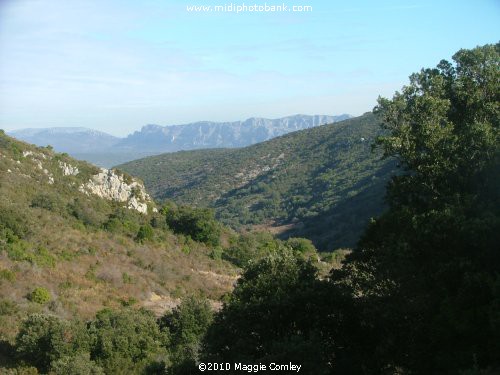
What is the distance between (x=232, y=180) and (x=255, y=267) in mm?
93191

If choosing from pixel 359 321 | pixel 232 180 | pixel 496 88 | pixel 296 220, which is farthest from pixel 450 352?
pixel 232 180

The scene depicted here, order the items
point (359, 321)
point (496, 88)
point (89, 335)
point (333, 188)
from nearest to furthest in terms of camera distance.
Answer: point (359, 321) < point (496, 88) < point (89, 335) < point (333, 188)

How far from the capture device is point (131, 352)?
13742mm

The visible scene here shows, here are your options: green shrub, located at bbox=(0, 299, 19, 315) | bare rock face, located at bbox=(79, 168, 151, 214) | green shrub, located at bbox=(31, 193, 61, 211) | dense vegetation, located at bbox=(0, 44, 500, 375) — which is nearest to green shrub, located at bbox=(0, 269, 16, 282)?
green shrub, located at bbox=(0, 299, 19, 315)

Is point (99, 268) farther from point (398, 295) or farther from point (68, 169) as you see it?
point (398, 295)

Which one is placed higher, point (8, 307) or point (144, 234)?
point (8, 307)

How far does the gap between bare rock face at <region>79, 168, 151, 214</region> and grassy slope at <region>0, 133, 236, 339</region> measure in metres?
0.92

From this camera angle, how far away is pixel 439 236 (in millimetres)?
10141

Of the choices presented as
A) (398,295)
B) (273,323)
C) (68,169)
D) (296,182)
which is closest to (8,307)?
(273,323)

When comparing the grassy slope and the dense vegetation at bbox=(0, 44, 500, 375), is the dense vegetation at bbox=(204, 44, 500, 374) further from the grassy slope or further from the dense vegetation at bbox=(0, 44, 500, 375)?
the grassy slope

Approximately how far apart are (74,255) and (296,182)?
240 feet

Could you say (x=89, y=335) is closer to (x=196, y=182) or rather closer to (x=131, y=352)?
(x=131, y=352)

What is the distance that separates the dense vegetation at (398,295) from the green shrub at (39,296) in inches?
150

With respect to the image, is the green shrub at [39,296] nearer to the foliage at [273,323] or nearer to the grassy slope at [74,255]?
the grassy slope at [74,255]
